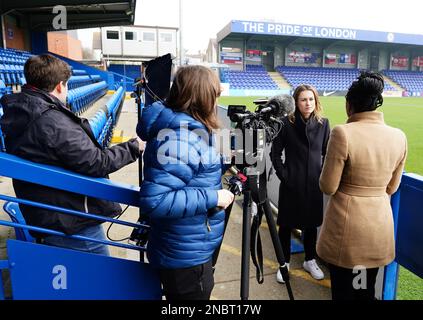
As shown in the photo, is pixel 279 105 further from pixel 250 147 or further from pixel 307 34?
pixel 307 34

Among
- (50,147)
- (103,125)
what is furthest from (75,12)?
(50,147)

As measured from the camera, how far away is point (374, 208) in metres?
1.67

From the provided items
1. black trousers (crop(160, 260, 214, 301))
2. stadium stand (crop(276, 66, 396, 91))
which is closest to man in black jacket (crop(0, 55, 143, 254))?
black trousers (crop(160, 260, 214, 301))

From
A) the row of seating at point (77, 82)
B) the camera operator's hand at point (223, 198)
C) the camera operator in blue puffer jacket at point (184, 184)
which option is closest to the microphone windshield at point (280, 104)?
the camera operator in blue puffer jacket at point (184, 184)

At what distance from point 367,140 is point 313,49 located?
36.1m

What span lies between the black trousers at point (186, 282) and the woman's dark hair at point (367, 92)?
109 centimetres

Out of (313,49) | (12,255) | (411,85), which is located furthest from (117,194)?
(411,85)

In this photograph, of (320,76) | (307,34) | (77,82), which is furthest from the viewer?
(320,76)

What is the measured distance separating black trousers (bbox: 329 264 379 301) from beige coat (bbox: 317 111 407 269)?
2.7 inches

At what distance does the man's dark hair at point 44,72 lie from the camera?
1.54 meters

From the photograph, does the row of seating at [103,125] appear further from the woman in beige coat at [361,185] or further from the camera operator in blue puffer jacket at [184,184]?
the woman in beige coat at [361,185]

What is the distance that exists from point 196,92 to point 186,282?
812 mm

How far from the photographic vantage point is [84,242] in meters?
1.58
